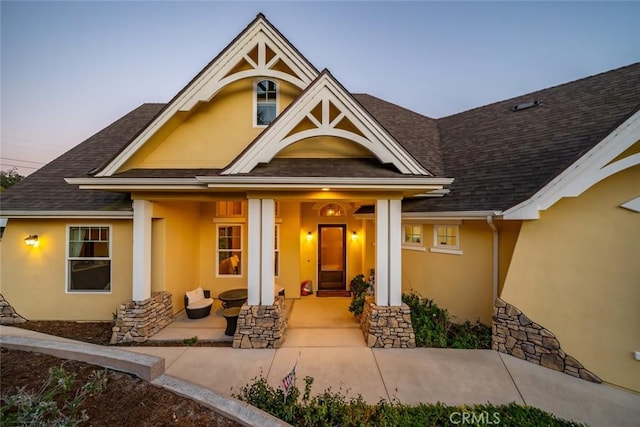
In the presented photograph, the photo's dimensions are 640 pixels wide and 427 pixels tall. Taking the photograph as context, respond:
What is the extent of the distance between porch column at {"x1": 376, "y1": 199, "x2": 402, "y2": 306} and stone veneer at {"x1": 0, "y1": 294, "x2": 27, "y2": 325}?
959 centimetres

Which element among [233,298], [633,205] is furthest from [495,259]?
[233,298]

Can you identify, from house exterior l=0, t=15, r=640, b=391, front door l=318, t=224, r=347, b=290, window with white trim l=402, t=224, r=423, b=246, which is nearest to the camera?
house exterior l=0, t=15, r=640, b=391

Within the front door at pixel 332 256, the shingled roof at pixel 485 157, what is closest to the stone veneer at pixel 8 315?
the shingled roof at pixel 485 157

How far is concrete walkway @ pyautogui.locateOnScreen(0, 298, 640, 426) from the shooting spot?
3988 mm

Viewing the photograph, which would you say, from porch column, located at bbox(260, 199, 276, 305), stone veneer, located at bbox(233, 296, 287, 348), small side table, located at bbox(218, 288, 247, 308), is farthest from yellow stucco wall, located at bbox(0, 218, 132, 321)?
porch column, located at bbox(260, 199, 276, 305)

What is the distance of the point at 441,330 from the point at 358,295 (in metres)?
2.54

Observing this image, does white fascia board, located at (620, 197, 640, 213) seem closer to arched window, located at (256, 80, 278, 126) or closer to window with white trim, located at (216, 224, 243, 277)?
arched window, located at (256, 80, 278, 126)

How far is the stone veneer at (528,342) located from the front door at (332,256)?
17.7ft

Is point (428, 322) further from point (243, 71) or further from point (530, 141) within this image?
point (243, 71)

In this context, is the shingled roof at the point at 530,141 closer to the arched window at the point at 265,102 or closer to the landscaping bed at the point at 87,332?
the arched window at the point at 265,102

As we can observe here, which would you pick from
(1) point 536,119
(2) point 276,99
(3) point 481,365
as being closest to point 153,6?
(2) point 276,99

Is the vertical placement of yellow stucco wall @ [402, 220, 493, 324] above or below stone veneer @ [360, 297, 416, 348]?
above

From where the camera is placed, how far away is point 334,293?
970cm

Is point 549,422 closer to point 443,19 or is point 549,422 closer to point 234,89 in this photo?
point 234,89
